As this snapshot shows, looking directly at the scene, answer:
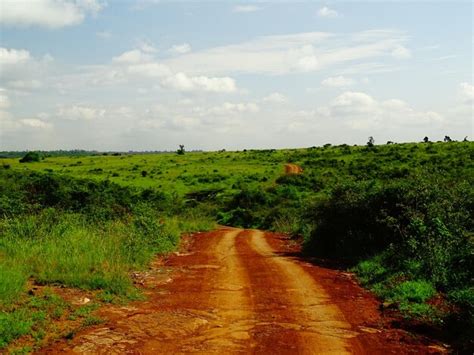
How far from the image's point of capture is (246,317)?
29.6 ft

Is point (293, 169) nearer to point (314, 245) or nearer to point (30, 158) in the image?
point (314, 245)

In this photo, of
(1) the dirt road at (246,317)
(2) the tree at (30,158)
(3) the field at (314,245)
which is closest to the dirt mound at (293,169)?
(3) the field at (314,245)

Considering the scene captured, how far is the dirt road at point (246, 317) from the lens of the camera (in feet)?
24.6

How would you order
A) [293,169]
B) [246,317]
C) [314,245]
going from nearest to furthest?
[246,317] < [314,245] < [293,169]

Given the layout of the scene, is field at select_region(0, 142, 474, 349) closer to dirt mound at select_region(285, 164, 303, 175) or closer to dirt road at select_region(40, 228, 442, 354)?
dirt road at select_region(40, 228, 442, 354)

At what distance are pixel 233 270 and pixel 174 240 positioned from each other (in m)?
7.06

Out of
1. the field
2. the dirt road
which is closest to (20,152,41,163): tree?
the field

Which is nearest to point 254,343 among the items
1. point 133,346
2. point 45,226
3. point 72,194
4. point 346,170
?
point 133,346

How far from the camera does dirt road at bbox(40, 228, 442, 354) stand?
7500 mm

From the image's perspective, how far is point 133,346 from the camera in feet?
24.4

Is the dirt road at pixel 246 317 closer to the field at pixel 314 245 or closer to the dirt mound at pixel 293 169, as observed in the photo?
the field at pixel 314 245

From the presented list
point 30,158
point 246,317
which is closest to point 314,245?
point 246,317

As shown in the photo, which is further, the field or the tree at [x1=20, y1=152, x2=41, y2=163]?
the tree at [x1=20, y1=152, x2=41, y2=163]

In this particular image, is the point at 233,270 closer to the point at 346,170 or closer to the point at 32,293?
the point at 32,293
